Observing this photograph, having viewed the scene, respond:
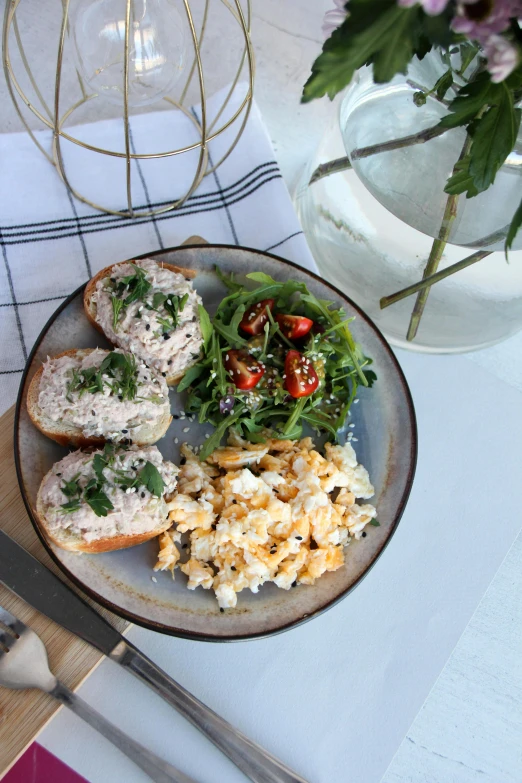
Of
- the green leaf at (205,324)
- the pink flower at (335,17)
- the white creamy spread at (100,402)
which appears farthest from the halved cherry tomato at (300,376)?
the pink flower at (335,17)

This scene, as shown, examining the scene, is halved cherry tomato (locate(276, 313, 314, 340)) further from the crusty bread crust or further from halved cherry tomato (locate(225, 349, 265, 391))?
the crusty bread crust

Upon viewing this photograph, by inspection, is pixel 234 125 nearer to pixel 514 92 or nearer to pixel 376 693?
pixel 514 92

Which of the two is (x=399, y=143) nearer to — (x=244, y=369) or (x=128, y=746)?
(x=244, y=369)

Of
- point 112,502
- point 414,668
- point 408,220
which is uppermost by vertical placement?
point 408,220

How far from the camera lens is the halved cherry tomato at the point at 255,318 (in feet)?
6.41

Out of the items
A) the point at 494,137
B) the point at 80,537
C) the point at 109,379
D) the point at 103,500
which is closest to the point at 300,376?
the point at 109,379

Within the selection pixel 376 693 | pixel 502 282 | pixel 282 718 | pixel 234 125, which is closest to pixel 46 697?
pixel 282 718

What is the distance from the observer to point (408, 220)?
167cm

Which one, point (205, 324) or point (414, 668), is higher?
point (205, 324)

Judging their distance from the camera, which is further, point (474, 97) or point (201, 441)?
point (201, 441)

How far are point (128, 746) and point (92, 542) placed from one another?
64 cm

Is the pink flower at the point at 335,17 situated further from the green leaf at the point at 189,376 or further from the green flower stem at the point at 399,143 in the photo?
the green leaf at the point at 189,376

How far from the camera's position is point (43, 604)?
183cm

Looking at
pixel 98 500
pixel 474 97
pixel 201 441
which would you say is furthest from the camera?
pixel 201 441
